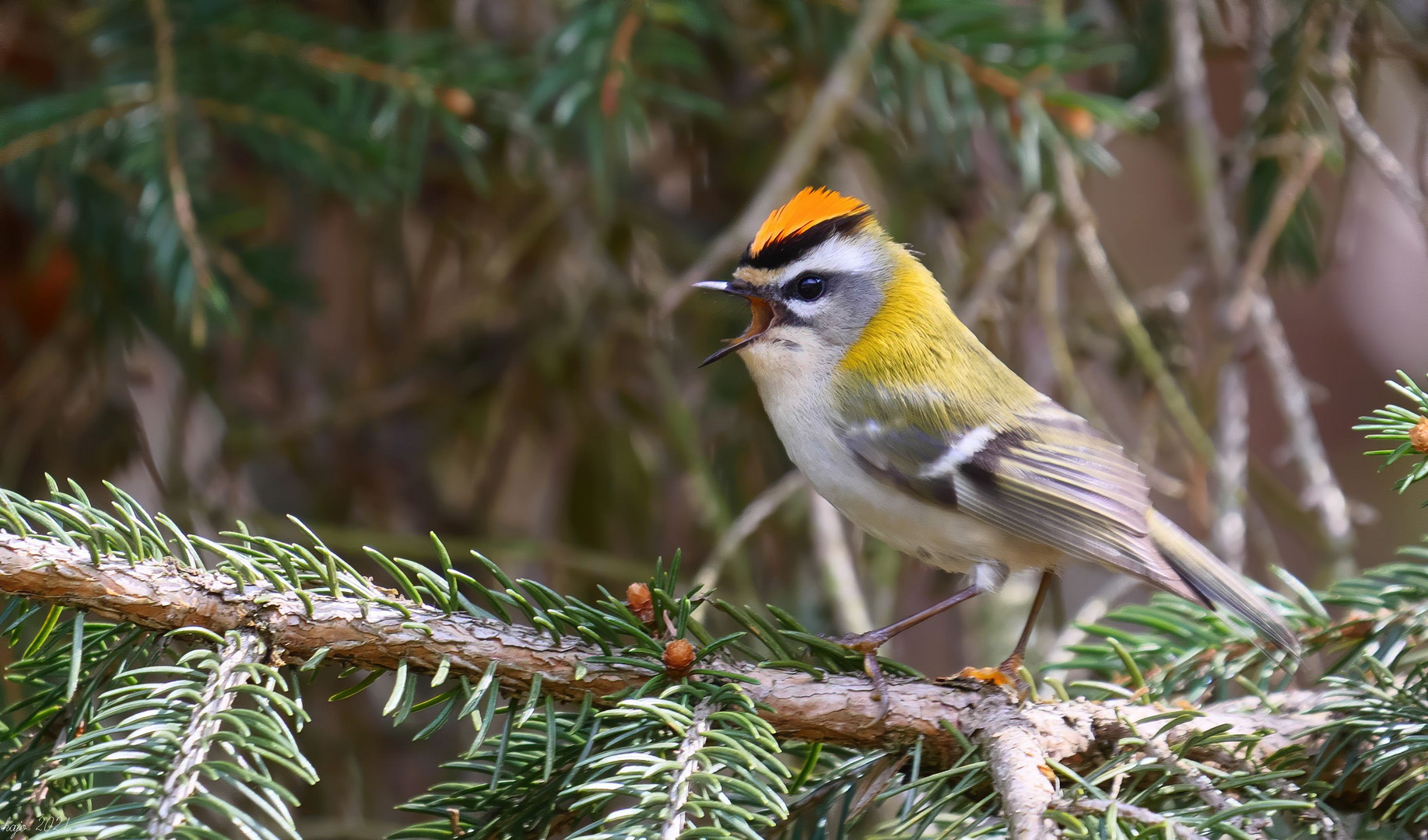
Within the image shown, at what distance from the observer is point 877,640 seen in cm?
100

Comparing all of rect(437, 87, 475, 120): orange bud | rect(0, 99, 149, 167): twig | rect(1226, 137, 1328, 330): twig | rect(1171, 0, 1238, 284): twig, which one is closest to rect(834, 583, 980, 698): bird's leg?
rect(1226, 137, 1328, 330): twig

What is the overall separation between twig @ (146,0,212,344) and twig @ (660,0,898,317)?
0.55 meters

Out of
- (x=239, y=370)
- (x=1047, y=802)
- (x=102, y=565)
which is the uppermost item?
(x=102, y=565)

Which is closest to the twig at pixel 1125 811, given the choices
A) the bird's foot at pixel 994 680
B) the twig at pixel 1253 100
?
the bird's foot at pixel 994 680

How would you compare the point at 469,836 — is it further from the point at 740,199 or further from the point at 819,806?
the point at 740,199

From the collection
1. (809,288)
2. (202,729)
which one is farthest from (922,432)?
(202,729)

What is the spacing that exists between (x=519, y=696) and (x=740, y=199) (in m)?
1.39

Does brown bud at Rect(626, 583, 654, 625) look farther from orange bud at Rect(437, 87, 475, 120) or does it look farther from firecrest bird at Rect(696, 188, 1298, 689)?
orange bud at Rect(437, 87, 475, 120)

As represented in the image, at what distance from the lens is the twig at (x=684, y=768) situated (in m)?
0.64

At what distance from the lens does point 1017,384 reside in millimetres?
1344

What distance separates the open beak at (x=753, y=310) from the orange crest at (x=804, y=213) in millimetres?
67

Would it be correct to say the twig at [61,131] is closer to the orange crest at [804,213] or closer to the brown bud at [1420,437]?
the orange crest at [804,213]

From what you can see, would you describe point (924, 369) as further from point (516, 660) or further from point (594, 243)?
point (594, 243)

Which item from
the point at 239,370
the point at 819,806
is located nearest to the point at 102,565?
the point at 819,806
